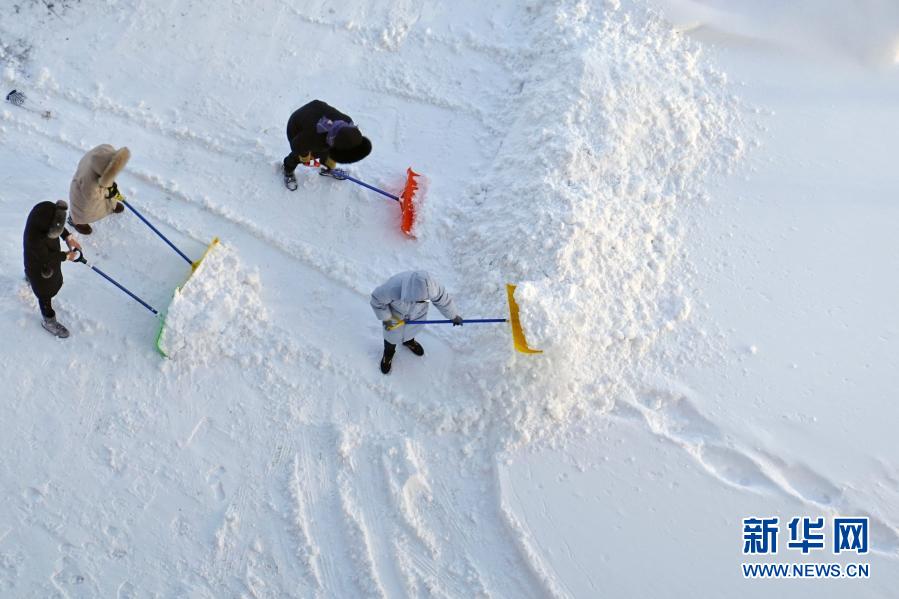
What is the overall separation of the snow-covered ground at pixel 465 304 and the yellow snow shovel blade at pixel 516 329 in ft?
0.25

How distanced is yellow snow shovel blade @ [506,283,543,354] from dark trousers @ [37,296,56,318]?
2800mm

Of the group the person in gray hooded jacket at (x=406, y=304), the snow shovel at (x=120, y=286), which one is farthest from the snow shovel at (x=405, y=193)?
the snow shovel at (x=120, y=286)

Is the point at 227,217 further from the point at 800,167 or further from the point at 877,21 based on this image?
the point at 877,21

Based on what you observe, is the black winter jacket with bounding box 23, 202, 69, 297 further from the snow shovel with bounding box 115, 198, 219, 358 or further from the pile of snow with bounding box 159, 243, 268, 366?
the pile of snow with bounding box 159, 243, 268, 366

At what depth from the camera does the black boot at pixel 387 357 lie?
4.02 m

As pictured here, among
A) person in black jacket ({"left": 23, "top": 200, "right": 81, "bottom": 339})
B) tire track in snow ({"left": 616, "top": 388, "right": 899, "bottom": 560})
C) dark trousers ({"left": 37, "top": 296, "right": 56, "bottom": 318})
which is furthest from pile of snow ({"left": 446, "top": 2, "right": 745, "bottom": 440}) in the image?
dark trousers ({"left": 37, "top": 296, "right": 56, "bottom": 318})

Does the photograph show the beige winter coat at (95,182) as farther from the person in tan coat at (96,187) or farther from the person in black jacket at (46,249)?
the person in black jacket at (46,249)

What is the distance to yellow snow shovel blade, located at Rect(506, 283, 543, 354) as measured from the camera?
3.84m

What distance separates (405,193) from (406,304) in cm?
108

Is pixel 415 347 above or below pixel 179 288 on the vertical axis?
below

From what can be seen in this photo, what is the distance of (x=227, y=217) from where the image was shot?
14.9 feet

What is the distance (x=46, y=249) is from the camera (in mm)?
3775

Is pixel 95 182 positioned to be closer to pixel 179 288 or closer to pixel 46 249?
pixel 46 249

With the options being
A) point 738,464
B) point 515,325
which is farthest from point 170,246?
point 738,464
